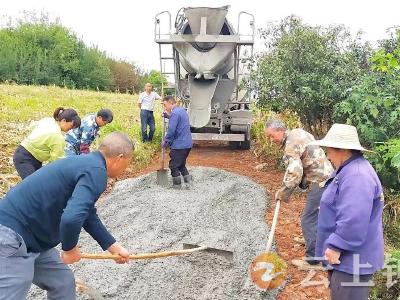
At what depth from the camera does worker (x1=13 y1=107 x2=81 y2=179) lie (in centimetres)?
550

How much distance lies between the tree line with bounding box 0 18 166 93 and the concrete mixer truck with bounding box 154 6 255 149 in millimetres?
29953

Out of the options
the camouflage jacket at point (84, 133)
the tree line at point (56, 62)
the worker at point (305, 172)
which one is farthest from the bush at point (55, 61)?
the worker at point (305, 172)

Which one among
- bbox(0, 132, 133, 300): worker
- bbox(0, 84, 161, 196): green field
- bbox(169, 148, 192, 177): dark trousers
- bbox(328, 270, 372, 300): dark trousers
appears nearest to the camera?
bbox(0, 132, 133, 300): worker

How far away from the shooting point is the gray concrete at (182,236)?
4516mm

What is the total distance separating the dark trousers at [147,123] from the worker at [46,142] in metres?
5.64

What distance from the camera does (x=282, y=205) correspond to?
7586 millimetres

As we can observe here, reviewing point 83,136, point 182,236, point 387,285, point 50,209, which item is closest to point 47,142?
point 83,136

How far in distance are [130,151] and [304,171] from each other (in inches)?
108

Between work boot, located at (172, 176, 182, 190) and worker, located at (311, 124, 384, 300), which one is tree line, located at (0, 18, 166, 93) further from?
worker, located at (311, 124, 384, 300)

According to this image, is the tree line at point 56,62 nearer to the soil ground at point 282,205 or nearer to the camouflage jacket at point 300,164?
the soil ground at point 282,205

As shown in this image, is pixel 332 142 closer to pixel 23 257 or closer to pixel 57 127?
pixel 23 257

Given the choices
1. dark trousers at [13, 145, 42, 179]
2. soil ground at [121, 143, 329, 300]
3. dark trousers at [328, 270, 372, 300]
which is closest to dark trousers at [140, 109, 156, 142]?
soil ground at [121, 143, 329, 300]

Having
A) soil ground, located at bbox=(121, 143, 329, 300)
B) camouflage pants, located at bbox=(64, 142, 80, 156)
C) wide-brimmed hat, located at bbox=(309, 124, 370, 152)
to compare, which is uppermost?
wide-brimmed hat, located at bbox=(309, 124, 370, 152)

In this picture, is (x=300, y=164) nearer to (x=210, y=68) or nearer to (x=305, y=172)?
(x=305, y=172)
